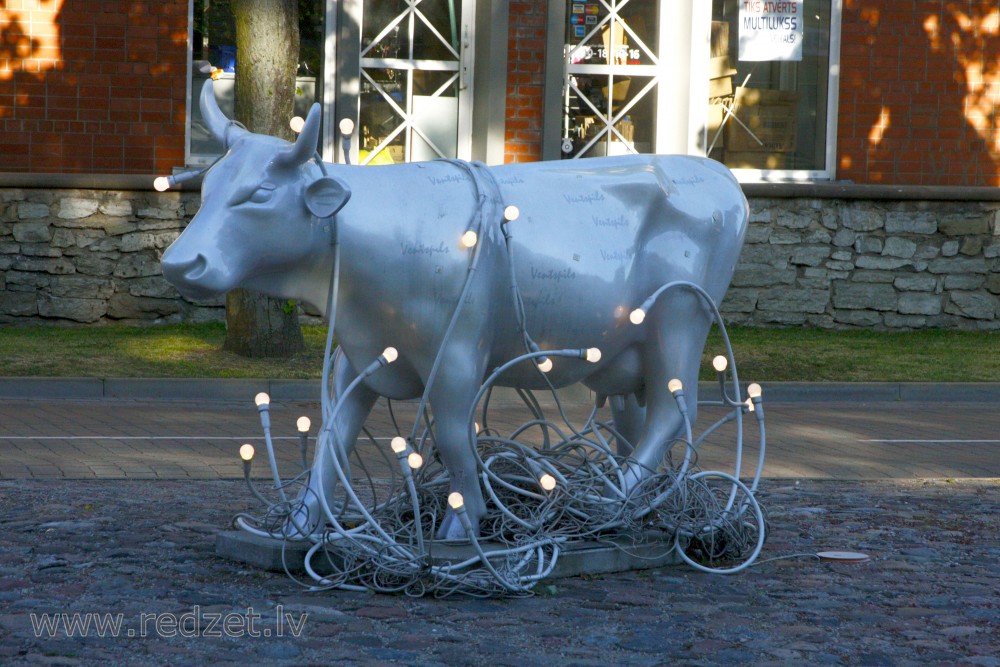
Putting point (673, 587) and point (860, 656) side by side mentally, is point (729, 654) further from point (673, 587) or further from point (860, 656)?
point (673, 587)

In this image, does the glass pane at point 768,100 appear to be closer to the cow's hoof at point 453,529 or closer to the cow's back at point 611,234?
the cow's back at point 611,234

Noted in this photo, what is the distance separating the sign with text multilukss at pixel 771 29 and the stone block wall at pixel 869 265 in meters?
1.88

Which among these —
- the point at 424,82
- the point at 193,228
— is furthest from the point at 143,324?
the point at 193,228

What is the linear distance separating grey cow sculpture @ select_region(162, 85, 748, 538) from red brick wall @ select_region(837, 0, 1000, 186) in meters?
10.7

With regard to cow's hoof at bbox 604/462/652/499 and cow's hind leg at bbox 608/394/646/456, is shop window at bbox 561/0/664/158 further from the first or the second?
cow's hoof at bbox 604/462/652/499

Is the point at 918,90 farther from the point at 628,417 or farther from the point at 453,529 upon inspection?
the point at 453,529

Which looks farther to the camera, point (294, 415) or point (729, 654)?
point (294, 415)

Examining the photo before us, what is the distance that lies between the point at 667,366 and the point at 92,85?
10.7 meters

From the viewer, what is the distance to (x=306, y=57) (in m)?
14.9

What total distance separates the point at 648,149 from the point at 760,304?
222 cm

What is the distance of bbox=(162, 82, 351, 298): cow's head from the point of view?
4.16 m

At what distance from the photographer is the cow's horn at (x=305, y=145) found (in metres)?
4.07

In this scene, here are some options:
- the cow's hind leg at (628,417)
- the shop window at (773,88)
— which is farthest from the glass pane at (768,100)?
the cow's hind leg at (628,417)

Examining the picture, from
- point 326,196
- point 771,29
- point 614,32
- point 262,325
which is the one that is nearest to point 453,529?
point 326,196
